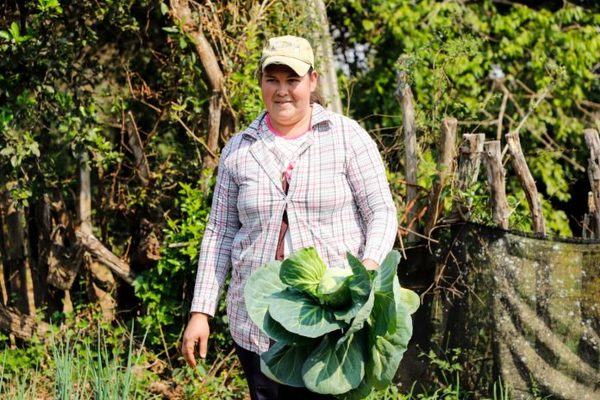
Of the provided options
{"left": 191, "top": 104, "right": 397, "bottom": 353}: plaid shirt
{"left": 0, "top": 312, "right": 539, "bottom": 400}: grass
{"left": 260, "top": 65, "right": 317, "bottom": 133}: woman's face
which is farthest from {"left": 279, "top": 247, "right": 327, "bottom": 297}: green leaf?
{"left": 0, "top": 312, "right": 539, "bottom": 400}: grass

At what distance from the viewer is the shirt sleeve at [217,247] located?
3.14 m

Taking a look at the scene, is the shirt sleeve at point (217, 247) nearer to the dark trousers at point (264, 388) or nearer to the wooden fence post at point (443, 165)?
the dark trousers at point (264, 388)

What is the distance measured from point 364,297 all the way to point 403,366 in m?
2.44

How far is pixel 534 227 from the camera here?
458 cm

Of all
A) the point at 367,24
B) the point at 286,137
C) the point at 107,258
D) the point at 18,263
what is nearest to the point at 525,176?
the point at 286,137

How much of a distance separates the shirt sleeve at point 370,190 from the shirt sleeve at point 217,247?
0.46m

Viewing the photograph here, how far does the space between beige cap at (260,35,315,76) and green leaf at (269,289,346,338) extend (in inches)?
29.6

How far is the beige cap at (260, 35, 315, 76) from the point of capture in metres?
2.89

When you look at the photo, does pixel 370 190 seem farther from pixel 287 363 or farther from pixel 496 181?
pixel 496 181

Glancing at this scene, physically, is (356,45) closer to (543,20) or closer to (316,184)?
(543,20)

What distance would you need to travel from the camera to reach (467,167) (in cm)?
452

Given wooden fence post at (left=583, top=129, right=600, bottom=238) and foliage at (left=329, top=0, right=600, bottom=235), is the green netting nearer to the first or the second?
wooden fence post at (left=583, top=129, right=600, bottom=238)

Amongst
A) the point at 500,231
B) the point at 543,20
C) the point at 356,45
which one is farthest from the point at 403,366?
the point at 543,20

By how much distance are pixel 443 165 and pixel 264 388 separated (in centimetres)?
199
